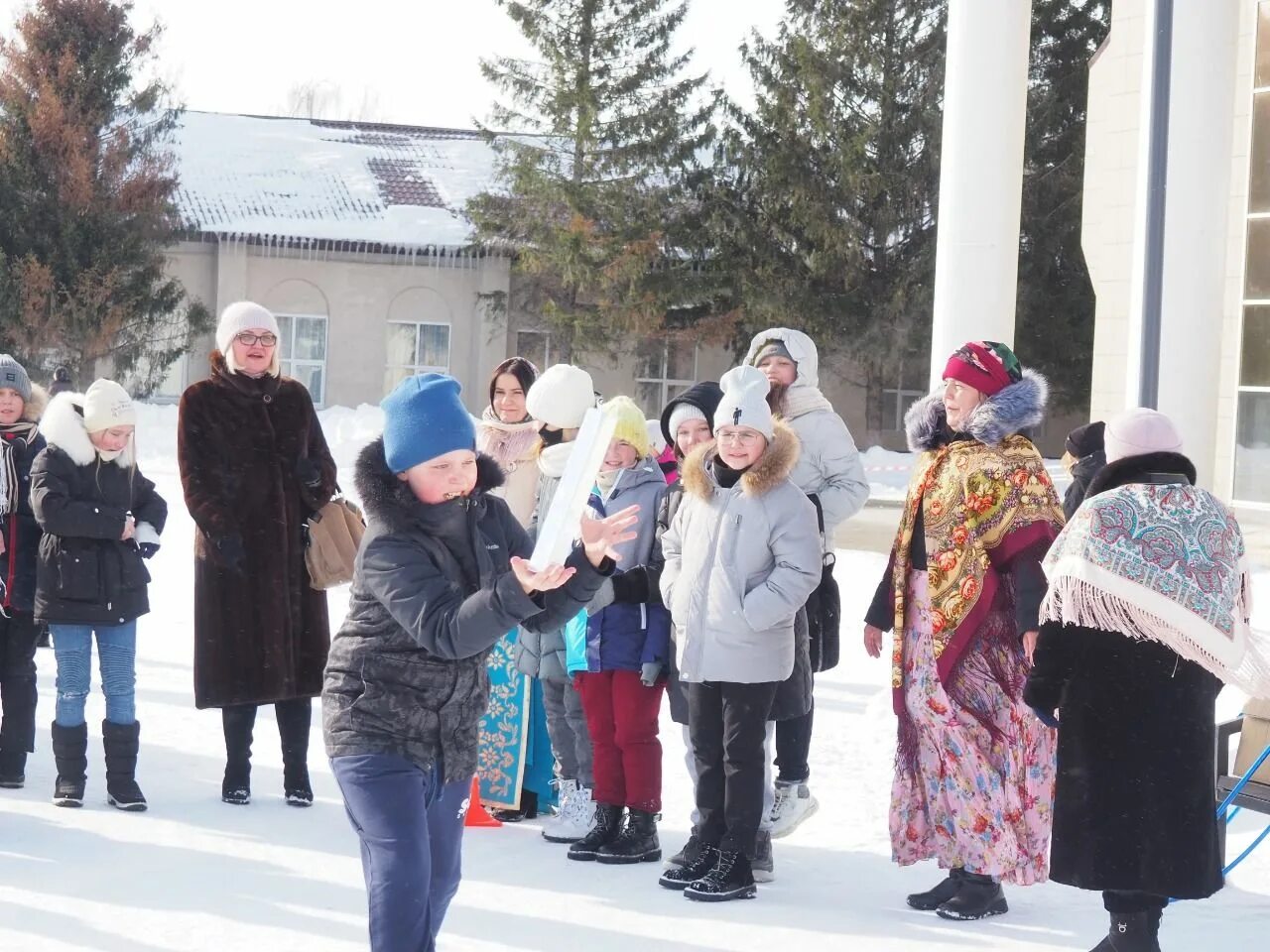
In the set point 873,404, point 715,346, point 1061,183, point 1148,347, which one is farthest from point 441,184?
point 1148,347

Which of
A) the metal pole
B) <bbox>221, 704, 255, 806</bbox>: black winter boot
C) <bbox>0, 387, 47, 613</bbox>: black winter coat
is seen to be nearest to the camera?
<bbox>221, 704, 255, 806</bbox>: black winter boot

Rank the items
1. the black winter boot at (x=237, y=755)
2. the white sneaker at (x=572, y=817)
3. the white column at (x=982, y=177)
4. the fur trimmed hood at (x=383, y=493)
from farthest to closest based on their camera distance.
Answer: the white column at (x=982, y=177) → the black winter boot at (x=237, y=755) → the white sneaker at (x=572, y=817) → the fur trimmed hood at (x=383, y=493)

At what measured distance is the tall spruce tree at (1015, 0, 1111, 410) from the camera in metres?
31.1

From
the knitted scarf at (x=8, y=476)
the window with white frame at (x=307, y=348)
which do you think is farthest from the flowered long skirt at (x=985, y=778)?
the window with white frame at (x=307, y=348)

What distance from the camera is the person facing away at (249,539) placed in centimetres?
646

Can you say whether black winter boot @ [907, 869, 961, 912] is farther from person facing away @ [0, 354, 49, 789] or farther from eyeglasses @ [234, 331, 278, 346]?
person facing away @ [0, 354, 49, 789]

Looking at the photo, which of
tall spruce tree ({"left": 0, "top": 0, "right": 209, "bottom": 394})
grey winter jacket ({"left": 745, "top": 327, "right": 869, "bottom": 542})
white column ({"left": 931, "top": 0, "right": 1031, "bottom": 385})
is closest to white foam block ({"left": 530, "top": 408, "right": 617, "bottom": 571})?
grey winter jacket ({"left": 745, "top": 327, "right": 869, "bottom": 542})

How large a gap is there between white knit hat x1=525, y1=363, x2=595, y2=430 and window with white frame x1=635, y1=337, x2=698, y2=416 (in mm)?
27377

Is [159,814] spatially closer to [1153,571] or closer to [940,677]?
→ [940,677]

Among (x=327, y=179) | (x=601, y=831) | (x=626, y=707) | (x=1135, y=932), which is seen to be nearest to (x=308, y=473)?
(x=626, y=707)

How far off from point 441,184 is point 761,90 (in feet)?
24.4

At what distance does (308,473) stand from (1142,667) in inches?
140

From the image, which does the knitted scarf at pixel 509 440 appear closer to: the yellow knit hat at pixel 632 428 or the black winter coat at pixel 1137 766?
the yellow knit hat at pixel 632 428

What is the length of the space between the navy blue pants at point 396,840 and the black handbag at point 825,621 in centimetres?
282
